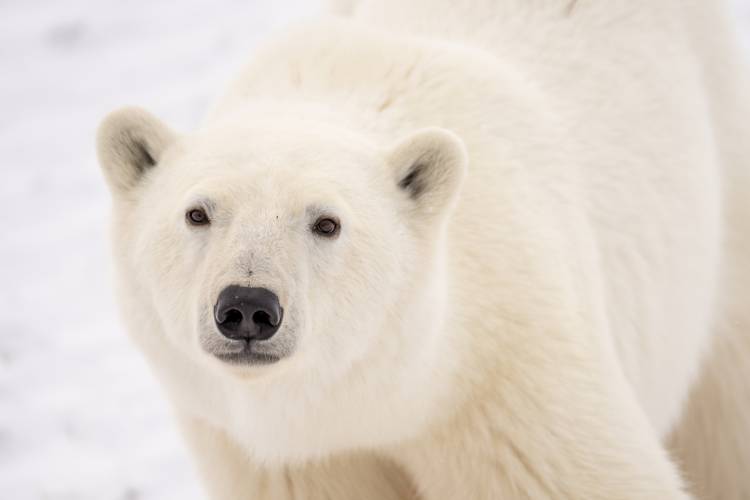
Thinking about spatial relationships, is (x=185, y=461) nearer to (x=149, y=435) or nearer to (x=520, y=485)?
(x=149, y=435)

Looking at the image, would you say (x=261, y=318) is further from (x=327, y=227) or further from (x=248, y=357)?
(x=327, y=227)

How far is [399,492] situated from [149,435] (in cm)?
199

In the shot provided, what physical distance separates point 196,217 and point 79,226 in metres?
4.23

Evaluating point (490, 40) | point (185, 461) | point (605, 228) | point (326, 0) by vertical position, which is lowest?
point (185, 461)

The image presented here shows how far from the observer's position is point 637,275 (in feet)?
13.1

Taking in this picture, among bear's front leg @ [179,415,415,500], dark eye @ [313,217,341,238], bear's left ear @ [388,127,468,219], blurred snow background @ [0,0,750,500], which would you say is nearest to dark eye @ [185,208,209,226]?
dark eye @ [313,217,341,238]

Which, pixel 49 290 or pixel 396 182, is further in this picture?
pixel 49 290

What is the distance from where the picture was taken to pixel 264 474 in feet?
11.5

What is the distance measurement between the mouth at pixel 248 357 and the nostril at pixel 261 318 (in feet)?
0.29

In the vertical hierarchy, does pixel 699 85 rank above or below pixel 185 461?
above

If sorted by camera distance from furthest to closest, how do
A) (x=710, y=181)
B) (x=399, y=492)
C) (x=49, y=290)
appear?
(x=49, y=290) < (x=710, y=181) < (x=399, y=492)

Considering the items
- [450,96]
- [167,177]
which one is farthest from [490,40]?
[167,177]

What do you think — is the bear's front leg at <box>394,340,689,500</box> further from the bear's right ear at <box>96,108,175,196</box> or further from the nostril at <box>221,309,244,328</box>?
the bear's right ear at <box>96,108,175,196</box>

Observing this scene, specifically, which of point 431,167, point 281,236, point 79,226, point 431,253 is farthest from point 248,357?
point 79,226
